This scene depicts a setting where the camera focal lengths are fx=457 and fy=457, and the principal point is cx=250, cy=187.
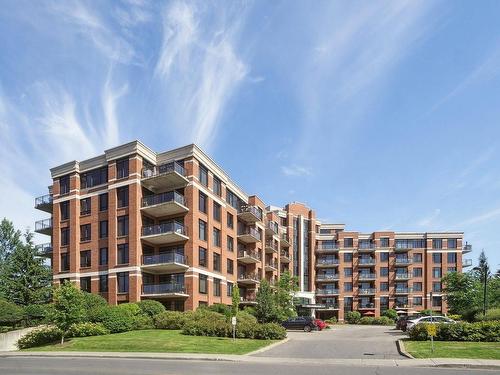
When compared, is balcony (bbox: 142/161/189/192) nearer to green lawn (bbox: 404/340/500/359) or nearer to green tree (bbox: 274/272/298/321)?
green tree (bbox: 274/272/298/321)

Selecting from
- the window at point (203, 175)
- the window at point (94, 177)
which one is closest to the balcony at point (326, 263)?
the window at point (203, 175)

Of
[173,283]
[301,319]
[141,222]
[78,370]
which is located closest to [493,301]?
[301,319]

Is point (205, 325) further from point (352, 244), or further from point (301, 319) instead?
point (352, 244)

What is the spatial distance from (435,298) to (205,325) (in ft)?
220

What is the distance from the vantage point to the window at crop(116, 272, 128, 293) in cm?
4172

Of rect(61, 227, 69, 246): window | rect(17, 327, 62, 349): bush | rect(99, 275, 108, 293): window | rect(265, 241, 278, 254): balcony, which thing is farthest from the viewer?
rect(265, 241, 278, 254): balcony

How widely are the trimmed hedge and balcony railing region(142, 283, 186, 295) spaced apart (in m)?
21.2

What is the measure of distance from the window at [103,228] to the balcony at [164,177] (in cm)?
566

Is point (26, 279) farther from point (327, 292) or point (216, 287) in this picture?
point (327, 292)

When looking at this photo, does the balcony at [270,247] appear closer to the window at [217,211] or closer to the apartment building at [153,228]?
the apartment building at [153,228]

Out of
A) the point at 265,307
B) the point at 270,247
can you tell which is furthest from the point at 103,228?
the point at 270,247

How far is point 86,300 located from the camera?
37.0 metres

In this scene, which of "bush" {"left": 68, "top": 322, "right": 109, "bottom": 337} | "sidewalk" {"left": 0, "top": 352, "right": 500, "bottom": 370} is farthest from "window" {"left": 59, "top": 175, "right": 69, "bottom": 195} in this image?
"sidewalk" {"left": 0, "top": 352, "right": 500, "bottom": 370}

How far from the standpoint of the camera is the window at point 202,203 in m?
45.1
